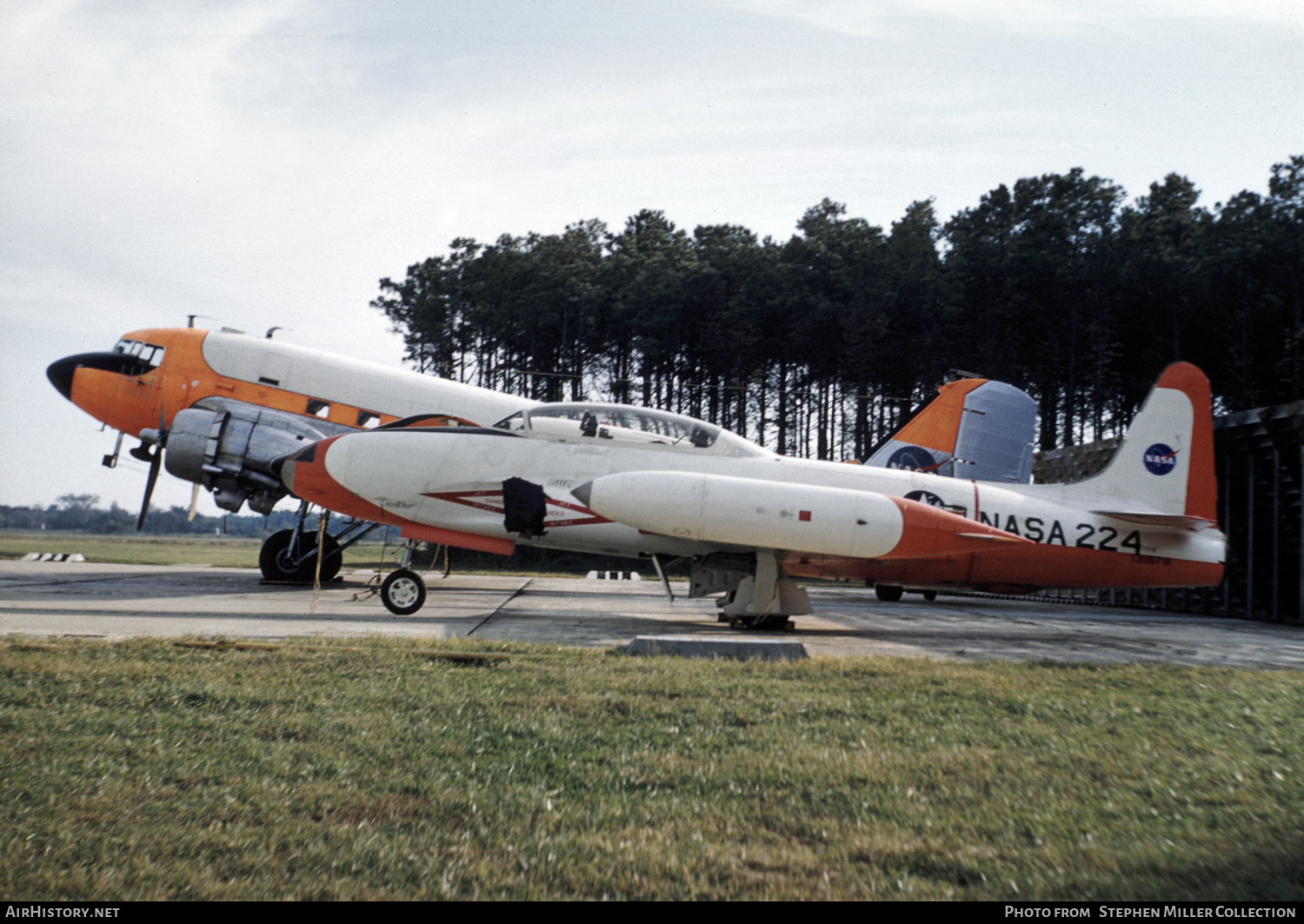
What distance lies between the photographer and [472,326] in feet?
158

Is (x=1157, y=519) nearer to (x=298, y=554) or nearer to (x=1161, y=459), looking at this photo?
(x=1161, y=459)

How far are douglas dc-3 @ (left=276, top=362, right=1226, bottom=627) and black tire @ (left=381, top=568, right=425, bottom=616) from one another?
0.08 feet

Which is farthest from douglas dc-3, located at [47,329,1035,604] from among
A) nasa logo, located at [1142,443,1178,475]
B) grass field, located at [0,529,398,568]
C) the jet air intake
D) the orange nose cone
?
nasa logo, located at [1142,443,1178,475]

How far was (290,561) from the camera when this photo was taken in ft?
55.3

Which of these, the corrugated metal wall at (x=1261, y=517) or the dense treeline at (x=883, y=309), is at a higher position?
the dense treeline at (x=883, y=309)

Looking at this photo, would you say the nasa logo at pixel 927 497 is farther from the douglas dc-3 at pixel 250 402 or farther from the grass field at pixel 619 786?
the douglas dc-3 at pixel 250 402

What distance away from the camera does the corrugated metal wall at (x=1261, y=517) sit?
54.8 ft

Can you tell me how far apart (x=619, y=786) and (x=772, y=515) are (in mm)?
6943

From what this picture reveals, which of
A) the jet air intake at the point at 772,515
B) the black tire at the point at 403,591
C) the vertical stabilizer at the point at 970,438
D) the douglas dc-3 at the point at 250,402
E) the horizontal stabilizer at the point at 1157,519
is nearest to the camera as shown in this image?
the jet air intake at the point at 772,515

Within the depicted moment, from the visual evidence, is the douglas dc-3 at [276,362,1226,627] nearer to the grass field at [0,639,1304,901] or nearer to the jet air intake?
the jet air intake

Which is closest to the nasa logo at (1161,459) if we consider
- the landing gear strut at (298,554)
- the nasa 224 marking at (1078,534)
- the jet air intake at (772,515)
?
the nasa 224 marking at (1078,534)

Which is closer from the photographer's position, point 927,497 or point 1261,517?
point 927,497

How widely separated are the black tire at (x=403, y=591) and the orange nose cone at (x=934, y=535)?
21.0ft

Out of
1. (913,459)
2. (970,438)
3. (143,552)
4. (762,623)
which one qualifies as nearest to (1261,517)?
(970,438)
